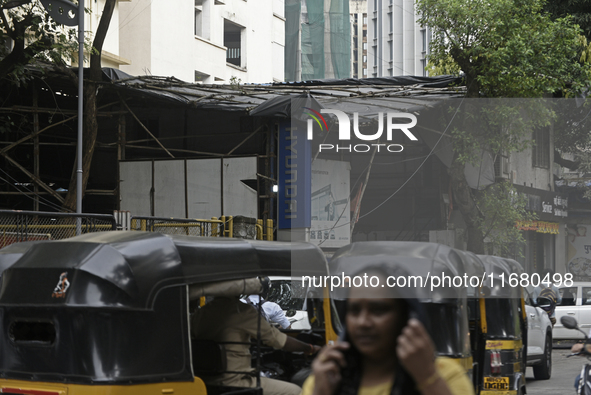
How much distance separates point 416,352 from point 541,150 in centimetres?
2980

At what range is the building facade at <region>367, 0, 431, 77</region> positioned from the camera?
63094mm

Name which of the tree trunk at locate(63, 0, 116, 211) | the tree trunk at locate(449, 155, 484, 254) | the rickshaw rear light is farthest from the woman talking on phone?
the tree trunk at locate(63, 0, 116, 211)

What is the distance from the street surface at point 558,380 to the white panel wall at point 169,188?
987 centimetres

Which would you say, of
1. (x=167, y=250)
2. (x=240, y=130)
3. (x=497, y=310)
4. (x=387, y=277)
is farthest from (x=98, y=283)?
(x=240, y=130)

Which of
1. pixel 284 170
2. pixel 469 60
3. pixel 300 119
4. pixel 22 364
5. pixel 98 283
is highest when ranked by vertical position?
pixel 469 60

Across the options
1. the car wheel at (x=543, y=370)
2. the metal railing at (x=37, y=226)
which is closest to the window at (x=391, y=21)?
the car wheel at (x=543, y=370)

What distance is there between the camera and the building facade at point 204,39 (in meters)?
31.4

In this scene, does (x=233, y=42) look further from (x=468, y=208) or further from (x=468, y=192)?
(x=468, y=208)

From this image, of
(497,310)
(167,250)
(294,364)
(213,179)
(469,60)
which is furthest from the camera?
(213,179)

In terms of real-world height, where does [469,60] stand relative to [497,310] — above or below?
above

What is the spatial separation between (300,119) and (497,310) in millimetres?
11538

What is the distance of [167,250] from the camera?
5617 millimetres

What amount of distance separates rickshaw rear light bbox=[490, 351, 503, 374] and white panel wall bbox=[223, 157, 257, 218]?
40.6 ft

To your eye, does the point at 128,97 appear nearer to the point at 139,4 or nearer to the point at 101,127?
the point at 101,127
